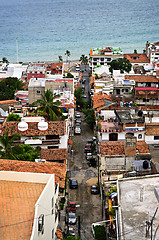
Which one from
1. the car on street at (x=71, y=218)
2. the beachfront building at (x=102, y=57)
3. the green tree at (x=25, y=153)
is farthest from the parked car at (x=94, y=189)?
the beachfront building at (x=102, y=57)

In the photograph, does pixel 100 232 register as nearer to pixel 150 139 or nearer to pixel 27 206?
pixel 27 206

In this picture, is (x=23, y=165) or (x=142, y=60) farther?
(x=142, y=60)

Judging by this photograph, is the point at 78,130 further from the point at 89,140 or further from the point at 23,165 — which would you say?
the point at 23,165

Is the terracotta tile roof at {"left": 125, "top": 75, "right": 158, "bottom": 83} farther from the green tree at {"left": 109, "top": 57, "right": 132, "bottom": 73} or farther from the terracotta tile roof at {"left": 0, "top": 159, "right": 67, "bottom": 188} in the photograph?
the terracotta tile roof at {"left": 0, "top": 159, "right": 67, "bottom": 188}

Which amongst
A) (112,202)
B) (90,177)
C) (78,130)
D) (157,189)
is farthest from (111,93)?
(157,189)

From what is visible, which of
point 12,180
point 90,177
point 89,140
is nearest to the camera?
point 12,180

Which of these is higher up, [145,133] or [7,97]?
[7,97]

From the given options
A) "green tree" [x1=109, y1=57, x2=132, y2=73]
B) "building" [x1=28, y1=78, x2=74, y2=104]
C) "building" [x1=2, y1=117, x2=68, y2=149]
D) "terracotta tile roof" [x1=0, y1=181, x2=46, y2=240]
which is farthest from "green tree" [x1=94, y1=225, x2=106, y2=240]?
"green tree" [x1=109, y1=57, x2=132, y2=73]

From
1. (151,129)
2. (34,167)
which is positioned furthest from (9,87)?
(34,167)
